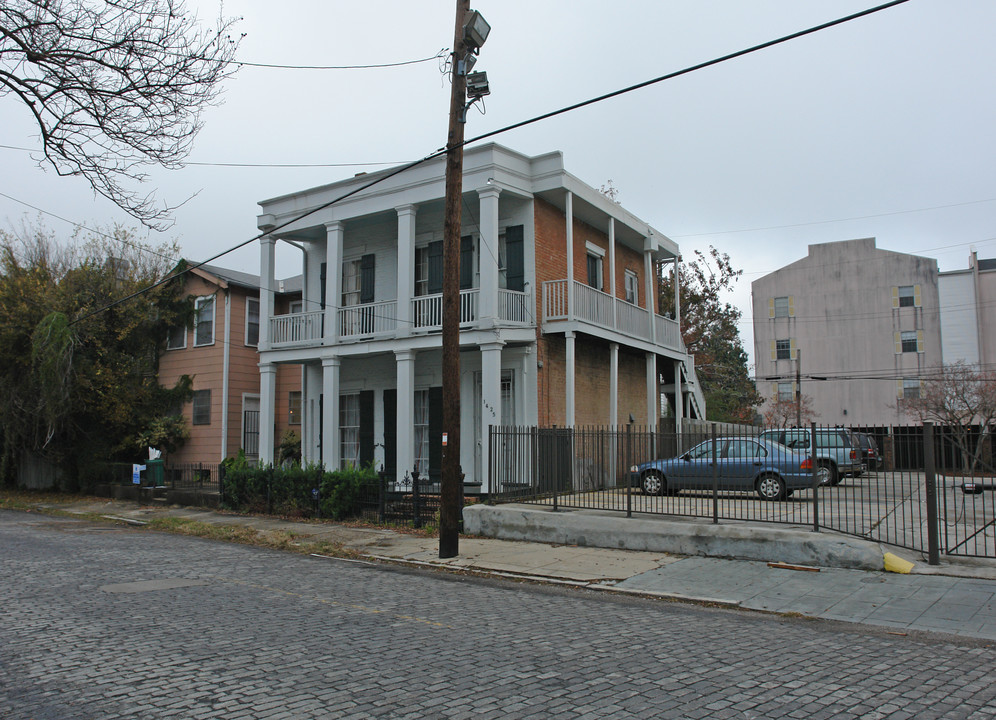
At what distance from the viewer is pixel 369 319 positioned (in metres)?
20.2

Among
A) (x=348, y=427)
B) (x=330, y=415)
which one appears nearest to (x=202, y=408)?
(x=348, y=427)

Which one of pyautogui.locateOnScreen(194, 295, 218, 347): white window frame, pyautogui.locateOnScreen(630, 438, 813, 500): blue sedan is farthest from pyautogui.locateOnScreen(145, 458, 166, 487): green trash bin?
pyautogui.locateOnScreen(630, 438, 813, 500): blue sedan

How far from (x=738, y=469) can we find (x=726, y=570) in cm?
372

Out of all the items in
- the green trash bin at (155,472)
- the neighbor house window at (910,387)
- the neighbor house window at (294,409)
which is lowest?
the green trash bin at (155,472)

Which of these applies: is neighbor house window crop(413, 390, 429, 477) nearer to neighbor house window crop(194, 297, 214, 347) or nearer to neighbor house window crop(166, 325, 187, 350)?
neighbor house window crop(194, 297, 214, 347)

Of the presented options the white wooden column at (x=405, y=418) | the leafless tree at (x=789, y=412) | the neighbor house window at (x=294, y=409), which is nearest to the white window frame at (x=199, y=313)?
the neighbor house window at (x=294, y=409)

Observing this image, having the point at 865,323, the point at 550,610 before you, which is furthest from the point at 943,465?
the point at 865,323

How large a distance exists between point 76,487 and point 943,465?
988 inches

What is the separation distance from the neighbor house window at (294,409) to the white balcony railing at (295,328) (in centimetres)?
465

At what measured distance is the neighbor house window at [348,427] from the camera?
70.8ft

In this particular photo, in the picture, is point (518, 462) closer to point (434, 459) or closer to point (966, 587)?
point (434, 459)

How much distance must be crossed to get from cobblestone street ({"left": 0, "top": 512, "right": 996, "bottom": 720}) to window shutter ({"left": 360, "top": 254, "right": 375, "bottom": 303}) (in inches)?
488

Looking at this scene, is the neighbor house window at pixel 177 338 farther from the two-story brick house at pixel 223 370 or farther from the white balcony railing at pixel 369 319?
the white balcony railing at pixel 369 319

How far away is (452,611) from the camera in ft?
26.1
